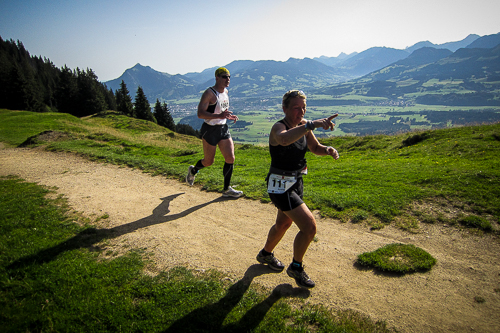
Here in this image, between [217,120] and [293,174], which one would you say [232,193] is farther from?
[293,174]

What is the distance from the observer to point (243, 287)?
12.9 ft

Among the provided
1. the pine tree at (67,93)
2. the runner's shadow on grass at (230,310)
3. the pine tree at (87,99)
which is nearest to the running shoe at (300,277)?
the runner's shadow on grass at (230,310)

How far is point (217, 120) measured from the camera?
710 centimetres

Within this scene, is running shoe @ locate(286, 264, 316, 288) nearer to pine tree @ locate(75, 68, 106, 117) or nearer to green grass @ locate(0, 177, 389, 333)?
green grass @ locate(0, 177, 389, 333)

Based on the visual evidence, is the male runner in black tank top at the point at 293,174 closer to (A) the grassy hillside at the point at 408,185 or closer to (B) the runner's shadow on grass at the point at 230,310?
(B) the runner's shadow on grass at the point at 230,310

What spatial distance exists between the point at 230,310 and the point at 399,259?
3.16 metres

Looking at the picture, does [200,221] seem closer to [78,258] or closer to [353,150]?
[78,258]

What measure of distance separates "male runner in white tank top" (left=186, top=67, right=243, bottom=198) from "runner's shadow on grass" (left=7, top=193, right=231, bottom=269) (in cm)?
123

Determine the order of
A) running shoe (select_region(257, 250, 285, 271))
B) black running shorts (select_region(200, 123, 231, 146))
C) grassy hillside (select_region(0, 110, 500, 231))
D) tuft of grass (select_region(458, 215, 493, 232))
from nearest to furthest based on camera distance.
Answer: running shoe (select_region(257, 250, 285, 271))
tuft of grass (select_region(458, 215, 493, 232))
grassy hillside (select_region(0, 110, 500, 231))
black running shorts (select_region(200, 123, 231, 146))

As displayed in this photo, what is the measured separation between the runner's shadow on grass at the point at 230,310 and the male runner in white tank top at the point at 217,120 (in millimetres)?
4064

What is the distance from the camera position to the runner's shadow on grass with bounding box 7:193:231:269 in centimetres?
432

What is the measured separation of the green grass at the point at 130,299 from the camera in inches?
125

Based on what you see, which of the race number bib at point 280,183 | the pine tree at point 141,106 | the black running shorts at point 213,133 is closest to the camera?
the race number bib at point 280,183

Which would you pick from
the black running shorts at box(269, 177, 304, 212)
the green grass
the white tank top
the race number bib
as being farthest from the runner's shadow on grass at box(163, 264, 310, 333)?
the white tank top
